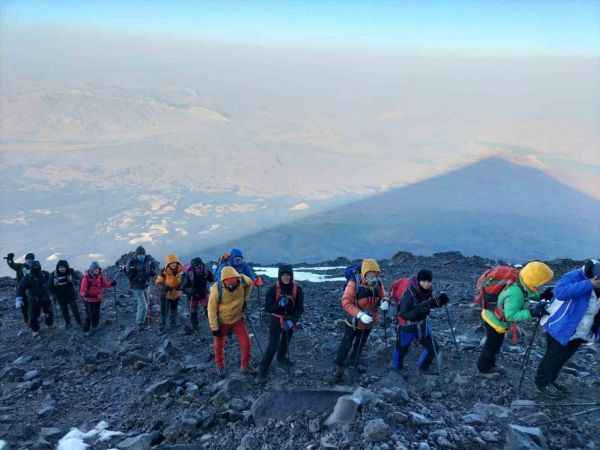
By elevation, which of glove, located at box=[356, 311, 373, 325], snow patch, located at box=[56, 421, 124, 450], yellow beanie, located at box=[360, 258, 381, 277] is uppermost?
yellow beanie, located at box=[360, 258, 381, 277]

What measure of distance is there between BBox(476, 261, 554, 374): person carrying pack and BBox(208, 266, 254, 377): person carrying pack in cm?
376

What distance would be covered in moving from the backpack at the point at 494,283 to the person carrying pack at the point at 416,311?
56 centimetres

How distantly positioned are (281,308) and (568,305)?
414cm

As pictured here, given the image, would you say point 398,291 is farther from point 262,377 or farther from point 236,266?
point 236,266

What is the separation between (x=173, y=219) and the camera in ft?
442

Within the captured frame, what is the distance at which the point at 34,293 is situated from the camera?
39.9 ft

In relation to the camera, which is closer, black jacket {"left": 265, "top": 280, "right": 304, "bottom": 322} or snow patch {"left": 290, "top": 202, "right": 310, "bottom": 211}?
black jacket {"left": 265, "top": 280, "right": 304, "bottom": 322}

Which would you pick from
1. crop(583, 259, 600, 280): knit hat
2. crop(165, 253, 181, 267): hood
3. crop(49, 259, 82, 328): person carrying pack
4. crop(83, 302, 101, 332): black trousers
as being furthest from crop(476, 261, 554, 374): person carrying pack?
crop(49, 259, 82, 328): person carrying pack

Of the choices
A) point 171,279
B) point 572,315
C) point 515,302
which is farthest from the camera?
point 171,279

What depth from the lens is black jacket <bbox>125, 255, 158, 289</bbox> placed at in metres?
12.1

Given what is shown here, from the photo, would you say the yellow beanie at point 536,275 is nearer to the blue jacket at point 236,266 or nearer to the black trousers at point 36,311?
the blue jacket at point 236,266

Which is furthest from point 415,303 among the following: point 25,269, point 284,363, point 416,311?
point 25,269

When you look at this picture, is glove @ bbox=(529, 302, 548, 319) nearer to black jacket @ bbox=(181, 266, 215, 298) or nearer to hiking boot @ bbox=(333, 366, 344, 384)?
hiking boot @ bbox=(333, 366, 344, 384)

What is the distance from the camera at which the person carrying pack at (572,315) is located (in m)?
6.79
